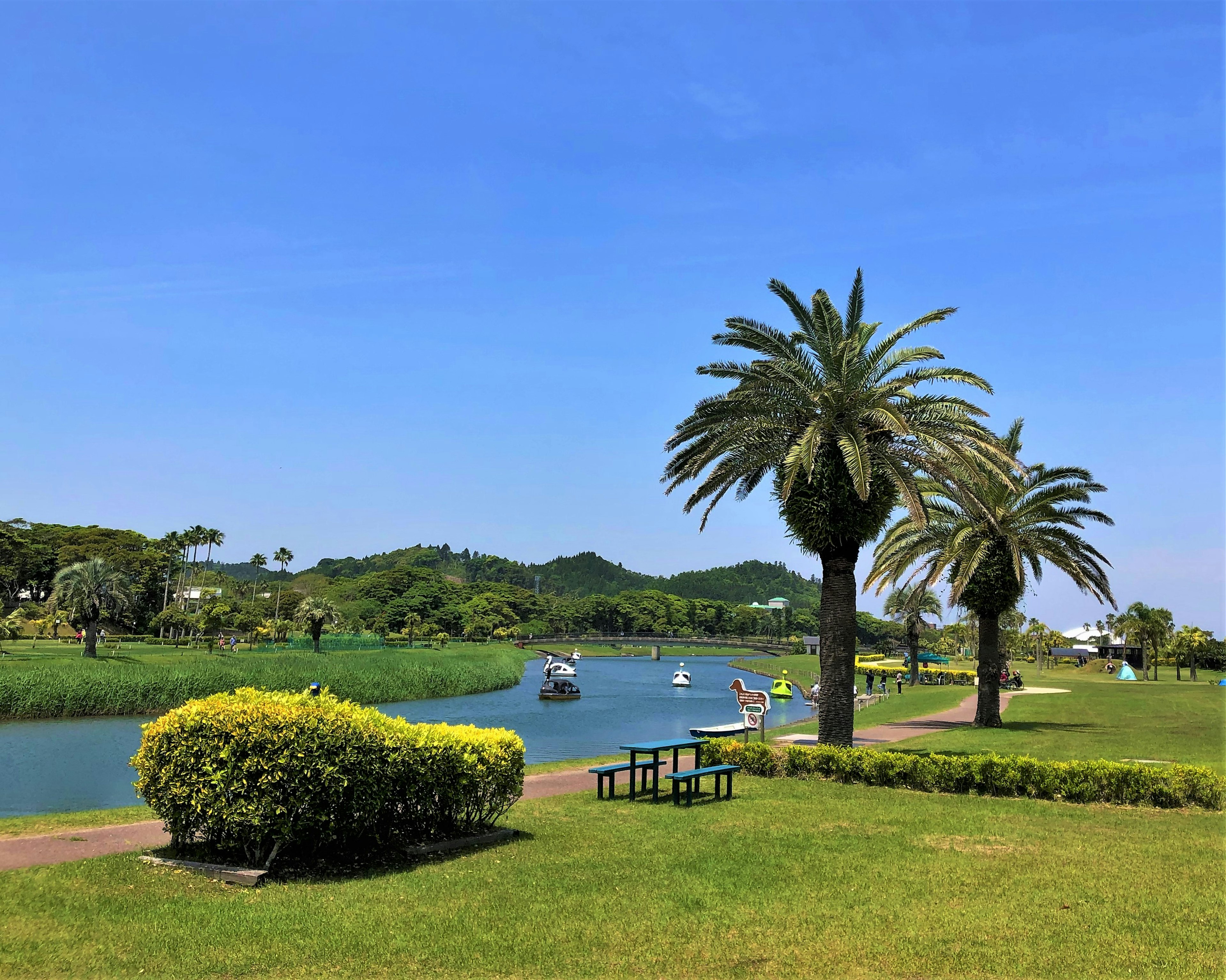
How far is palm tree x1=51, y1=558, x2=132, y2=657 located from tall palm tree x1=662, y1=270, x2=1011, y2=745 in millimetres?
45668

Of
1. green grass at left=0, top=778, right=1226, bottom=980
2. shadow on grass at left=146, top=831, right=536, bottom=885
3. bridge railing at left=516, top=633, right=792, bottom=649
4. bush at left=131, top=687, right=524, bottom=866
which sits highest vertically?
bush at left=131, top=687, right=524, bottom=866

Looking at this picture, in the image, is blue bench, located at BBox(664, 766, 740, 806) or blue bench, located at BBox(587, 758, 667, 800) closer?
blue bench, located at BBox(664, 766, 740, 806)

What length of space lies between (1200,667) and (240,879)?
9803cm

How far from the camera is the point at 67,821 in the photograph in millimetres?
13969

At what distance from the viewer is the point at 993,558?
2881cm

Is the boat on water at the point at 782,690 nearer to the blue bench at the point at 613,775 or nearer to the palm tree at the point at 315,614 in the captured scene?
the palm tree at the point at 315,614

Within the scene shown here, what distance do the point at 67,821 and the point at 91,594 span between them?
45.1 metres

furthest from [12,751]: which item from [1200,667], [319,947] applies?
[1200,667]

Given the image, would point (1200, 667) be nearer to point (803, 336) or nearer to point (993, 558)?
point (993, 558)

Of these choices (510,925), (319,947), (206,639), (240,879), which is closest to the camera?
(319,947)

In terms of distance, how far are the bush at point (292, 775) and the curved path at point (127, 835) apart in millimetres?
1133

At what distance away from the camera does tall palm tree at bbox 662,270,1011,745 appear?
20.2 m

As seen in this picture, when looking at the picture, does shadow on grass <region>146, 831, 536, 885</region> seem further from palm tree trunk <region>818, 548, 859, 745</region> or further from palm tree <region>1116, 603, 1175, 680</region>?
palm tree <region>1116, 603, 1175, 680</region>

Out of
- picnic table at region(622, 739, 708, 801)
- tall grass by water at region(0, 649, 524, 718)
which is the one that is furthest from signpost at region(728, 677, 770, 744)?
tall grass by water at region(0, 649, 524, 718)
